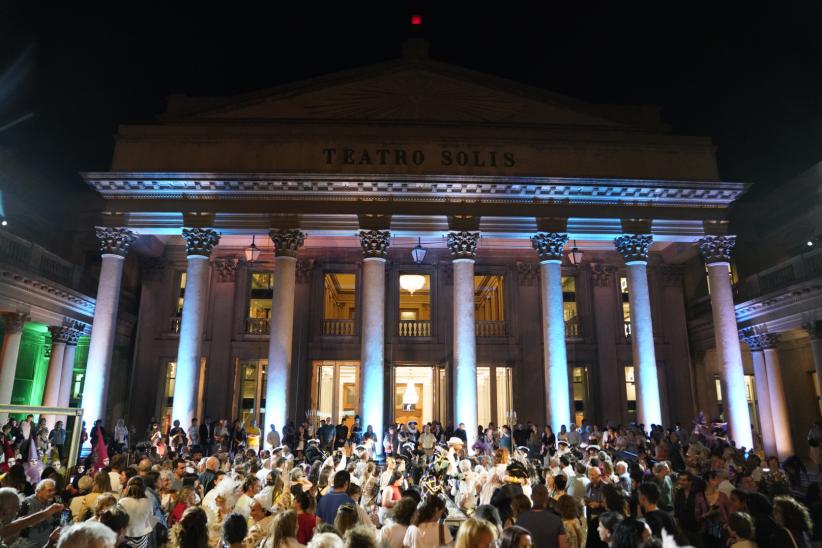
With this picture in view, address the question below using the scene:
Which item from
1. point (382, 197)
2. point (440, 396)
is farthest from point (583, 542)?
point (440, 396)

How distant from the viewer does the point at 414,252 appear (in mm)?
19266

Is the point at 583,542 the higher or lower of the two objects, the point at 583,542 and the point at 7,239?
the lower

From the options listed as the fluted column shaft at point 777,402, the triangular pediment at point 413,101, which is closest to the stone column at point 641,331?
the triangular pediment at point 413,101

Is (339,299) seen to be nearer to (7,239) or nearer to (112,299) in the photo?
(112,299)

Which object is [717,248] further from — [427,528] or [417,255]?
[427,528]

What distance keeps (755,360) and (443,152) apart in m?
14.6

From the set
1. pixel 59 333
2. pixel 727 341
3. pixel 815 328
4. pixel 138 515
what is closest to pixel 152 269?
pixel 59 333

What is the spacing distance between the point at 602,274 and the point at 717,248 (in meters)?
5.34

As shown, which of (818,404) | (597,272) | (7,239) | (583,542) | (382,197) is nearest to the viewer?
(583,542)

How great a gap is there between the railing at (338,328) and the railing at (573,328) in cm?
918

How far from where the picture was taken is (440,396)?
22.2 m

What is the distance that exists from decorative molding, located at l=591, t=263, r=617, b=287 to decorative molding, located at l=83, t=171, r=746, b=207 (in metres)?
5.12

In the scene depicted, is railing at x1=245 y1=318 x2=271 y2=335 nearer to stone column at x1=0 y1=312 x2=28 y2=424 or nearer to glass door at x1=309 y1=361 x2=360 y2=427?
glass door at x1=309 y1=361 x2=360 y2=427

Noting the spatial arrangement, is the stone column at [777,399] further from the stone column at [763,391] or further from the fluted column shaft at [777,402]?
the stone column at [763,391]
